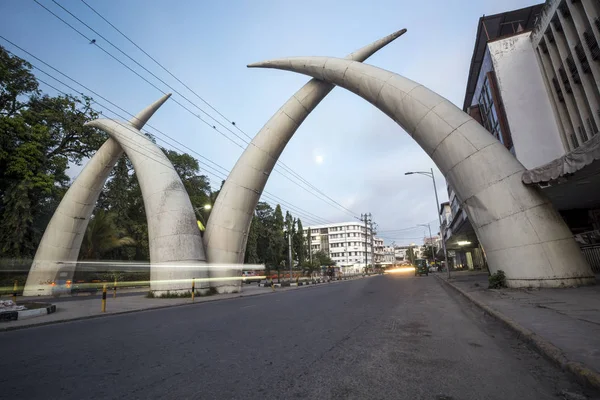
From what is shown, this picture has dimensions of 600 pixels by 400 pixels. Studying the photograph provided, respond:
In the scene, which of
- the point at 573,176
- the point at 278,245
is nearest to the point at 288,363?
the point at 573,176

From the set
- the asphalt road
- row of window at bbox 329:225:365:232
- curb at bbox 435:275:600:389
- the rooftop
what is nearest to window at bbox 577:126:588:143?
the rooftop

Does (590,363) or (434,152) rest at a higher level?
(434,152)

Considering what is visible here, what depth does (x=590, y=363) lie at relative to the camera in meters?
2.99

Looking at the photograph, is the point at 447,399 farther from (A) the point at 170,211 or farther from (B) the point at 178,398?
(A) the point at 170,211

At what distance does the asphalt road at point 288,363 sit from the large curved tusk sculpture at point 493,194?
5.71 meters

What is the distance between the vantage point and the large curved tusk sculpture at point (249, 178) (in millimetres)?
19406

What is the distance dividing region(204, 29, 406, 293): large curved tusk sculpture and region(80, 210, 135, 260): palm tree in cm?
1231

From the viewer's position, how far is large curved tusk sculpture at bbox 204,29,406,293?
19.4 meters

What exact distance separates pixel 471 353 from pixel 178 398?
11.9 feet

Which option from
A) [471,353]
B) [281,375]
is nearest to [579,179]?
[471,353]

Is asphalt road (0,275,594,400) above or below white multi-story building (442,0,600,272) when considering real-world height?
below

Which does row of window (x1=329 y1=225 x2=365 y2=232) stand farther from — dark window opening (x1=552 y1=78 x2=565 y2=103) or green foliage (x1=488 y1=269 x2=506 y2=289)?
green foliage (x1=488 y1=269 x2=506 y2=289)

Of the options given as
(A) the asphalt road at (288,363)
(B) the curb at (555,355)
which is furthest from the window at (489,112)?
(B) the curb at (555,355)

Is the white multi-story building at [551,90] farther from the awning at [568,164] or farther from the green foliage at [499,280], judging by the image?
the green foliage at [499,280]
